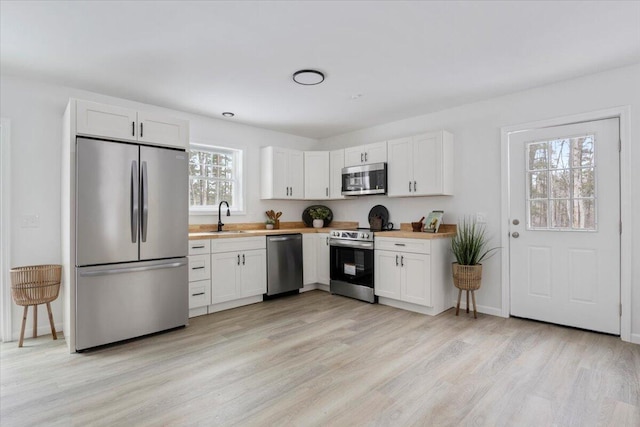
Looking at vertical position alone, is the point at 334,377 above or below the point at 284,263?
below

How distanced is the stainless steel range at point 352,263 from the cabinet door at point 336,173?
766 millimetres

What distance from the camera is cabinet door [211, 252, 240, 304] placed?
3.83m

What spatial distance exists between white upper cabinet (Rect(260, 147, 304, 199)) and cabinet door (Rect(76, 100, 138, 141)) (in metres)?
2.06

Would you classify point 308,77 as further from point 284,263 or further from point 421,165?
point 284,263

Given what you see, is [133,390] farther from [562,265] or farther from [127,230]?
[562,265]

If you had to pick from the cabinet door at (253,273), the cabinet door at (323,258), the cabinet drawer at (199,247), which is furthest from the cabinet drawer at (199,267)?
the cabinet door at (323,258)

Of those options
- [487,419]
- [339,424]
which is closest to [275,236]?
[339,424]

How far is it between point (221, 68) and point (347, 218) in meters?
3.08

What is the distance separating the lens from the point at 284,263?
14.8 feet

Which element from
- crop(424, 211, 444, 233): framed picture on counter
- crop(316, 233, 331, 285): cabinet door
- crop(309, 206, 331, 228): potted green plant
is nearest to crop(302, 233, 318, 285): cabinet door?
crop(316, 233, 331, 285): cabinet door

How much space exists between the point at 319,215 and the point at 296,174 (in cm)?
77

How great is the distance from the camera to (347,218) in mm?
5375

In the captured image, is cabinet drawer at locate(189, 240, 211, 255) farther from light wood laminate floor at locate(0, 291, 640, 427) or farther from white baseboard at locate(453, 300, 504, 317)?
white baseboard at locate(453, 300, 504, 317)

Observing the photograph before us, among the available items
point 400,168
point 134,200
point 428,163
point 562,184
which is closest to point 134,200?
point 134,200
